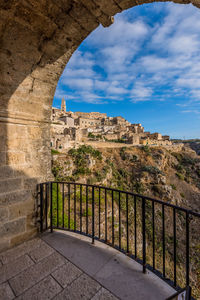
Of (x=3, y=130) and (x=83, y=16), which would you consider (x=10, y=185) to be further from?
(x=83, y=16)

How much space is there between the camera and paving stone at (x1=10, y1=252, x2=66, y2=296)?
1.75 m

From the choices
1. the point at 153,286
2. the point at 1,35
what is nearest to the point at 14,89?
the point at 1,35

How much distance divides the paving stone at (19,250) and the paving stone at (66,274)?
0.78 metres

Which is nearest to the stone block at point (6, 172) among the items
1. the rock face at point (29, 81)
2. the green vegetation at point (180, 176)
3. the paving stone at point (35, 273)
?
the rock face at point (29, 81)

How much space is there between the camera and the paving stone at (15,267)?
1911 mm

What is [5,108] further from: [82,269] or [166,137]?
[166,137]

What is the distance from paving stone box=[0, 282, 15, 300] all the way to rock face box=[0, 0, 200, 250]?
85 cm

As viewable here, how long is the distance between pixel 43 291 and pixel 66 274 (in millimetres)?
305

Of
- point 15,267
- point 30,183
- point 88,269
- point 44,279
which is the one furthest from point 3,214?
point 88,269

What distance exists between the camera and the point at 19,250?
2439 mm

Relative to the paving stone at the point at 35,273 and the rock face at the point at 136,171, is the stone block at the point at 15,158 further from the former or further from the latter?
the rock face at the point at 136,171

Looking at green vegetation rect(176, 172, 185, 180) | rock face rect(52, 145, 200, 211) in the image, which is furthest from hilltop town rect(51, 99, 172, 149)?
green vegetation rect(176, 172, 185, 180)

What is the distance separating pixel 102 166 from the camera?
2095cm

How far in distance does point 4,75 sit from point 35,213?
8.43 ft
